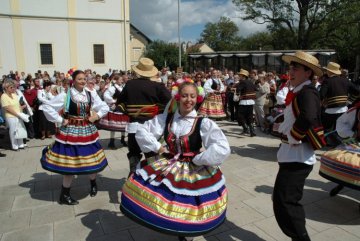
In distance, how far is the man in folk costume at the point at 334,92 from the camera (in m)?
6.48

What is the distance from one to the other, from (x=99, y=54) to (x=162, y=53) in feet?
55.0

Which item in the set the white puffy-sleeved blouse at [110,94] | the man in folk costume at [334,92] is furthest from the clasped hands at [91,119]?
the man in folk costume at [334,92]

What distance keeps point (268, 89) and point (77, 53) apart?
17.8 metres

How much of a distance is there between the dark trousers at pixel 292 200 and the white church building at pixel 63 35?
21007 millimetres

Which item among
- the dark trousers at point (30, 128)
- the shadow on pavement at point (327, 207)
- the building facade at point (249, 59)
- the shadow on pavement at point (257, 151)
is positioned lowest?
the shadow on pavement at point (327, 207)

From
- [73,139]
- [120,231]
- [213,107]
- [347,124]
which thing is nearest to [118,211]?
[120,231]

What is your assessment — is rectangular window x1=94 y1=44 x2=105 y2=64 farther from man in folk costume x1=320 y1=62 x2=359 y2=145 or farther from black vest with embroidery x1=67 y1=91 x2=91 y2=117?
black vest with embroidery x1=67 y1=91 x2=91 y2=117

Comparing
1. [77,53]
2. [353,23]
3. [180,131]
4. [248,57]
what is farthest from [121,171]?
[353,23]

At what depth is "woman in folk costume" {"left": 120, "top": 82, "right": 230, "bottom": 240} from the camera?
2525 millimetres

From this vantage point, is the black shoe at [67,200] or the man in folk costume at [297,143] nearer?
the man in folk costume at [297,143]

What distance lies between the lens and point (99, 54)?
24078 mm

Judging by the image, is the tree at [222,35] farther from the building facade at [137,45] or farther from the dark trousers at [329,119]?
the dark trousers at [329,119]

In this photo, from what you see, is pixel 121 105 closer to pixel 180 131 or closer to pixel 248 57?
pixel 180 131

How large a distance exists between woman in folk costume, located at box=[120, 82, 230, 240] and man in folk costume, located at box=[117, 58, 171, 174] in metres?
1.18
